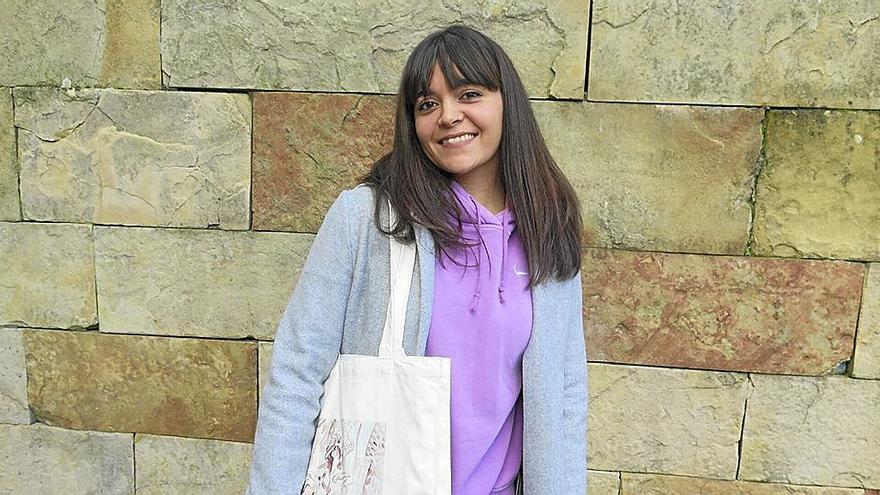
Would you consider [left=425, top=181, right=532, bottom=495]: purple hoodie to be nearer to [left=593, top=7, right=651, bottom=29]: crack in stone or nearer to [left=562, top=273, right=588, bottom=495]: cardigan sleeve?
[left=562, top=273, right=588, bottom=495]: cardigan sleeve

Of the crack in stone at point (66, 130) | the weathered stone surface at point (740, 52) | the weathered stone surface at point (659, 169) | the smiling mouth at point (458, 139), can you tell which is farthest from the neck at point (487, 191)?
the crack in stone at point (66, 130)

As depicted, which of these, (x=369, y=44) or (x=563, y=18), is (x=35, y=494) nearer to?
(x=369, y=44)

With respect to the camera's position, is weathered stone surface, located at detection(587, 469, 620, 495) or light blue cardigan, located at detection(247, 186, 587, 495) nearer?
light blue cardigan, located at detection(247, 186, 587, 495)

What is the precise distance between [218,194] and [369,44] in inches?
33.5

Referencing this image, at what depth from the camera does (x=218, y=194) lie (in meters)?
2.52

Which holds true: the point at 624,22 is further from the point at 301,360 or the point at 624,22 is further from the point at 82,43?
the point at 82,43

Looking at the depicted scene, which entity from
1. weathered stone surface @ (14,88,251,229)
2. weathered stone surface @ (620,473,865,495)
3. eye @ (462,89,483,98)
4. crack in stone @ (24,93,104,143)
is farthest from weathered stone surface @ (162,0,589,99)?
weathered stone surface @ (620,473,865,495)

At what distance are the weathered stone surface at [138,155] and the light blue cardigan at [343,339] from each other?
1.26 metres

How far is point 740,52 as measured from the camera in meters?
2.29

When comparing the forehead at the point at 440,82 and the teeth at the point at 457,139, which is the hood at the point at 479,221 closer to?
the teeth at the point at 457,139

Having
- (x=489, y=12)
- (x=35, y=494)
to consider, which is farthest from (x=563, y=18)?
(x=35, y=494)

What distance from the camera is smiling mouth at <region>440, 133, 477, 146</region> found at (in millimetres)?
1419

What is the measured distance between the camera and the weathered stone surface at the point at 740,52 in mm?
2258

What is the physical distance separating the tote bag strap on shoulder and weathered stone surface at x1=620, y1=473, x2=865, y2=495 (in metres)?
1.63
